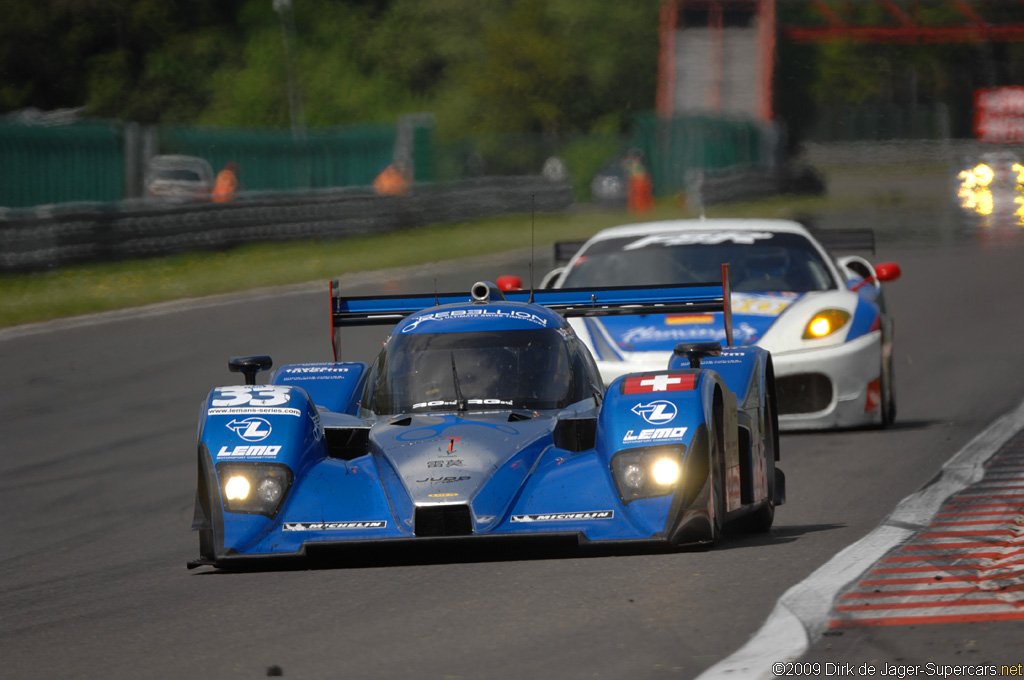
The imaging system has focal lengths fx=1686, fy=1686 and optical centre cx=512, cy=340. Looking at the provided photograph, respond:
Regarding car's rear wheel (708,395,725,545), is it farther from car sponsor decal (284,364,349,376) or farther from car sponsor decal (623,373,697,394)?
car sponsor decal (284,364,349,376)

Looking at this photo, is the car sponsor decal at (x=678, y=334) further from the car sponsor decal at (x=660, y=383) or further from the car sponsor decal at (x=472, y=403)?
the car sponsor decal at (x=660, y=383)

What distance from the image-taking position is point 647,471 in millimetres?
6391

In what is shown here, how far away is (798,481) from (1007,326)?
365 inches

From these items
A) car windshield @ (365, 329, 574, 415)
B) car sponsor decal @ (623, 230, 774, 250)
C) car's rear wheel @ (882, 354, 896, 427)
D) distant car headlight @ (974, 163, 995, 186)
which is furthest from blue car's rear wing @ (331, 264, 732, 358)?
distant car headlight @ (974, 163, 995, 186)

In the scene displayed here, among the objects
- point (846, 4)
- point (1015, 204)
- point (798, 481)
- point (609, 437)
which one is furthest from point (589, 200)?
point (609, 437)

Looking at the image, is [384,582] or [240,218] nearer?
[384,582]

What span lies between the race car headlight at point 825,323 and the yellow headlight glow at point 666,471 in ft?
15.6

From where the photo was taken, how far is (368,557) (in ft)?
20.9

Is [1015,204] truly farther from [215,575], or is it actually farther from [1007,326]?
[215,575]

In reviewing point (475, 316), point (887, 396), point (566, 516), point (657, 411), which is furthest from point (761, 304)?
point (566, 516)

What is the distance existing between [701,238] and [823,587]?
6.42 m

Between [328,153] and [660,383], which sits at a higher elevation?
[328,153]

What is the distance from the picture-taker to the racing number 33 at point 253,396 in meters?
6.88

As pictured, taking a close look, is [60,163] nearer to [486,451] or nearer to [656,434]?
[486,451]
